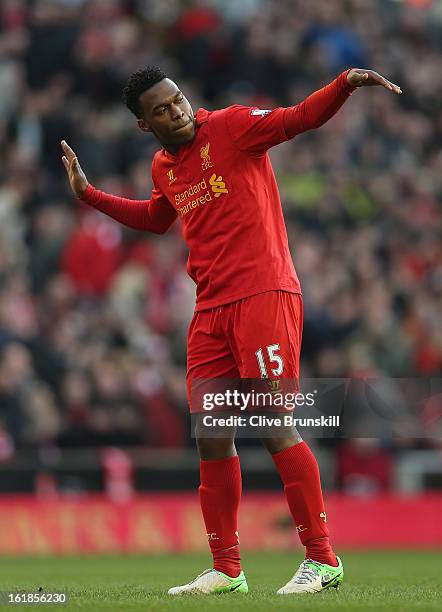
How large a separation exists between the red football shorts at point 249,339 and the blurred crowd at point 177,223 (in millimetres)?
6677

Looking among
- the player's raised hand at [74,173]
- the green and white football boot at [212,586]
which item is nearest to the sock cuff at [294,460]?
the green and white football boot at [212,586]

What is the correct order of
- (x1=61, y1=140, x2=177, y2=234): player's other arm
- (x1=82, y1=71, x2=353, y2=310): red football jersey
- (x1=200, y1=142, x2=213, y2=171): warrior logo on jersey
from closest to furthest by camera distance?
(x1=82, y1=71, x2=353, y2=310): red football jersey < (x1=200, y1=142, x2=213, y2=171): warrior logo on jersey < (x1=61, y1=140, x2=177, y2=234): player's other arm

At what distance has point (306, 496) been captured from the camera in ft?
23.2

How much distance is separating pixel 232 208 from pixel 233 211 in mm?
16

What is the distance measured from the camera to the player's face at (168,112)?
284 inches

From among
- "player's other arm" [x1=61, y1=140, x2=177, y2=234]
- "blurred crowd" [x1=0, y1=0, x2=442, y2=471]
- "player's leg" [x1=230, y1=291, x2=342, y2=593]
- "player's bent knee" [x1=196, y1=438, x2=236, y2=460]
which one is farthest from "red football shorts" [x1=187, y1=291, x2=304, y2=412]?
"blurred crowd" [x1=0, y1=0, x2=442, y2=471]

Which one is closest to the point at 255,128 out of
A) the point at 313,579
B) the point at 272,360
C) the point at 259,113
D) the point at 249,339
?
the point at 259,113

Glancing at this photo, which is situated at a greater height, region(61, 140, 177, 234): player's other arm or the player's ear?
the player's ear

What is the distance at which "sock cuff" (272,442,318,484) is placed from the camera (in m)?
7.07

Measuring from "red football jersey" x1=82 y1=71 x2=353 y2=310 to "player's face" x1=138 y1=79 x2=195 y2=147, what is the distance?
81 millimetres

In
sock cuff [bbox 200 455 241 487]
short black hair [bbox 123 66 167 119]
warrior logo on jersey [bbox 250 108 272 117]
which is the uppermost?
short black hair [bbox 123 66 167 119]

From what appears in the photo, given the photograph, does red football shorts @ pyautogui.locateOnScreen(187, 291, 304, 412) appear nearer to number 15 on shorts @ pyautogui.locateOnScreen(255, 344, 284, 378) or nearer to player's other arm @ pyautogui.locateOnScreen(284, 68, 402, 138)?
number 15 on shorts @ pyautogui.locateOnScreen(255, 344, 284, 378)

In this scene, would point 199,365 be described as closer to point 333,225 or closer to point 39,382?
point 39,382

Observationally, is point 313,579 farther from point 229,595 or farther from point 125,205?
point 125,205
